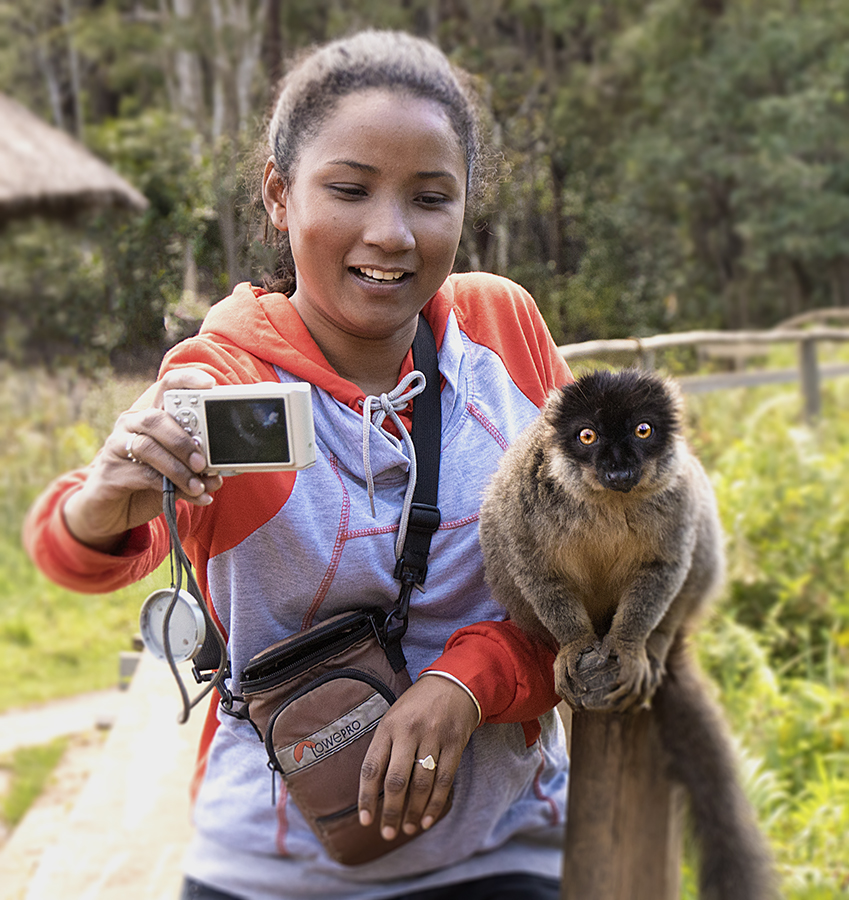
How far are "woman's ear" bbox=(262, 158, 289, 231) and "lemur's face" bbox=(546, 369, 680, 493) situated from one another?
1.82 ft

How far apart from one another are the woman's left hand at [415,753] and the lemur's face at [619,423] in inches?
17.8

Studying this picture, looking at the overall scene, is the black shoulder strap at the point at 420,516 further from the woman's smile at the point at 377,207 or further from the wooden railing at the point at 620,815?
the wooden railing at the point at 620,815

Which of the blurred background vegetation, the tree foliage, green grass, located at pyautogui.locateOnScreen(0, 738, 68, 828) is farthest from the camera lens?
the tree foliage

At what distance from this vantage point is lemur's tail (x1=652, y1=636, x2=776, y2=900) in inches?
52.3

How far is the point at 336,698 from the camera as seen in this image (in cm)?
128

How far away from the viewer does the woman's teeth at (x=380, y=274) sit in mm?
1331

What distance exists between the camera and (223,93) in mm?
14578

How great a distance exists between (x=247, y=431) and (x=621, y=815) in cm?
87

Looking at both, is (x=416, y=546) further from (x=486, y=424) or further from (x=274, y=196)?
(x=274, y=196)

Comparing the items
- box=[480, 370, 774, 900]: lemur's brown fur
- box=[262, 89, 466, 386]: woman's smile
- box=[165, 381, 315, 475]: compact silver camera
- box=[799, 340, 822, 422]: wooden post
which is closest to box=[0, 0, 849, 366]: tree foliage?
box=[799, 340, 822, 422]: wooden post

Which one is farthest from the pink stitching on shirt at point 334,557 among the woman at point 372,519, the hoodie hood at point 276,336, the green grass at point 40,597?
the green grass at point 40,597

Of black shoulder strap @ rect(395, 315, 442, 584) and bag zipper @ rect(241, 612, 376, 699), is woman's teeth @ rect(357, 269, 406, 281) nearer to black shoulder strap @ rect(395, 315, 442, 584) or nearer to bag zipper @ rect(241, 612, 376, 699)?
black shoulder strap @ rect(395, 315, 442, 584)

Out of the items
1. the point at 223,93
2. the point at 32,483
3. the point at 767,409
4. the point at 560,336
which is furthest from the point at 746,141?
the point at 560,336

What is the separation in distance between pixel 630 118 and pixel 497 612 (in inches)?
607
